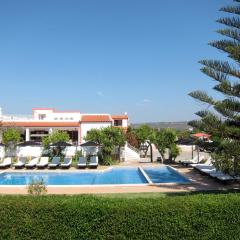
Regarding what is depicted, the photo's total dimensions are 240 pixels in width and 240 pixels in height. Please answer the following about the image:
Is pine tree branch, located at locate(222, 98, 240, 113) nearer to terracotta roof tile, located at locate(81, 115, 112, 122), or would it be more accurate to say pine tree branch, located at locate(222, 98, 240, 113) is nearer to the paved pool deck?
the paved pool deck

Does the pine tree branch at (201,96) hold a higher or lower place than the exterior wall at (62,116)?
lower

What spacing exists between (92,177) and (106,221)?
13448 mm

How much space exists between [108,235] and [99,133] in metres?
18.6

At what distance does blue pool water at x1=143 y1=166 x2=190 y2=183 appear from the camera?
1847 cm

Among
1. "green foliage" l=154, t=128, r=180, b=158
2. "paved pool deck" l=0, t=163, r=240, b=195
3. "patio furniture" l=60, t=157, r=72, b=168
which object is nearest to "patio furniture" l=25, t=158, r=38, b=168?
"patio furniture" l=60, t=157, r=72, b=168

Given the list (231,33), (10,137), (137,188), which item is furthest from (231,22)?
(10,137)

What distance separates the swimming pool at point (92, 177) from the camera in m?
19.4

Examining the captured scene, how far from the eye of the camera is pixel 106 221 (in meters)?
7.41

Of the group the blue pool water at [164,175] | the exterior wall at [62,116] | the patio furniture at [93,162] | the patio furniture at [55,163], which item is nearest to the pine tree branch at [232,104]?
the blue pool water at [164,175]

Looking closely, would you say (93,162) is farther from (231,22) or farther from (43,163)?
(231,22)

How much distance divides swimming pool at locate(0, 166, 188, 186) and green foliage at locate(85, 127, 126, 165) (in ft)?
7.20

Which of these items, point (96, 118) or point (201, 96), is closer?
point (201, 96)

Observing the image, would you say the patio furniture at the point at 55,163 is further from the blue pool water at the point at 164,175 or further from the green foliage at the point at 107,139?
the blue pool water at the point at 164,175

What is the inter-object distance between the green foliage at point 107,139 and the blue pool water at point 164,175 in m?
3.08
